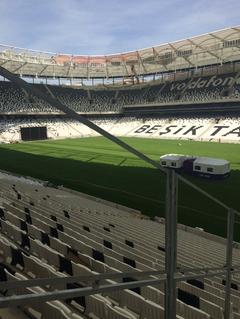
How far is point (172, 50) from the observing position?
76.4m

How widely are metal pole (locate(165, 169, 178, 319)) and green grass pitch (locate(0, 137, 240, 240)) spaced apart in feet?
49.2

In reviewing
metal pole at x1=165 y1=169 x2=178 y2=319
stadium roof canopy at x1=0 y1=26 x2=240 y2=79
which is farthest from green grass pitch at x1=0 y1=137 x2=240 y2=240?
stadium roof canopy at x1=0 y1=26 x2=240 y2=79

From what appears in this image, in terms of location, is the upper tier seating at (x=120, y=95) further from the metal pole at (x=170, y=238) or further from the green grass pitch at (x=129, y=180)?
the metal pole at (x=170, y=238)

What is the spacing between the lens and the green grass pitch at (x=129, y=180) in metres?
21.7

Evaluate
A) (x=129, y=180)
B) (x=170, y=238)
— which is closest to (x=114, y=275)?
(x=170, y=238)

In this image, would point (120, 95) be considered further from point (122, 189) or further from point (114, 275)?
point (114, 275)

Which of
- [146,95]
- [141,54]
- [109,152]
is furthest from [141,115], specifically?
[109,152]

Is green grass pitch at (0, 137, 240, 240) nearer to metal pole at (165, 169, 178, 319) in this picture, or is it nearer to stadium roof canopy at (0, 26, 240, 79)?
metal pole at (165, 169, 178, 319)

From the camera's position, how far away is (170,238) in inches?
121

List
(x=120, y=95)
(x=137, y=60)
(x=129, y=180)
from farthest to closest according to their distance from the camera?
1. (x=120, y=95)
2. (x=137, y=60)
3. (x=129, y=180)

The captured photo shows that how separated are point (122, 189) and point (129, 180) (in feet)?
10.4

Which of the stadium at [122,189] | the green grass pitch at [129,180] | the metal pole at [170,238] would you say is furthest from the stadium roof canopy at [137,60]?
the metal pole at [170,238]

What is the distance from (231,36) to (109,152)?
37148 mm

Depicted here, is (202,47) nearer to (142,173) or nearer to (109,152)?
(109,152)
